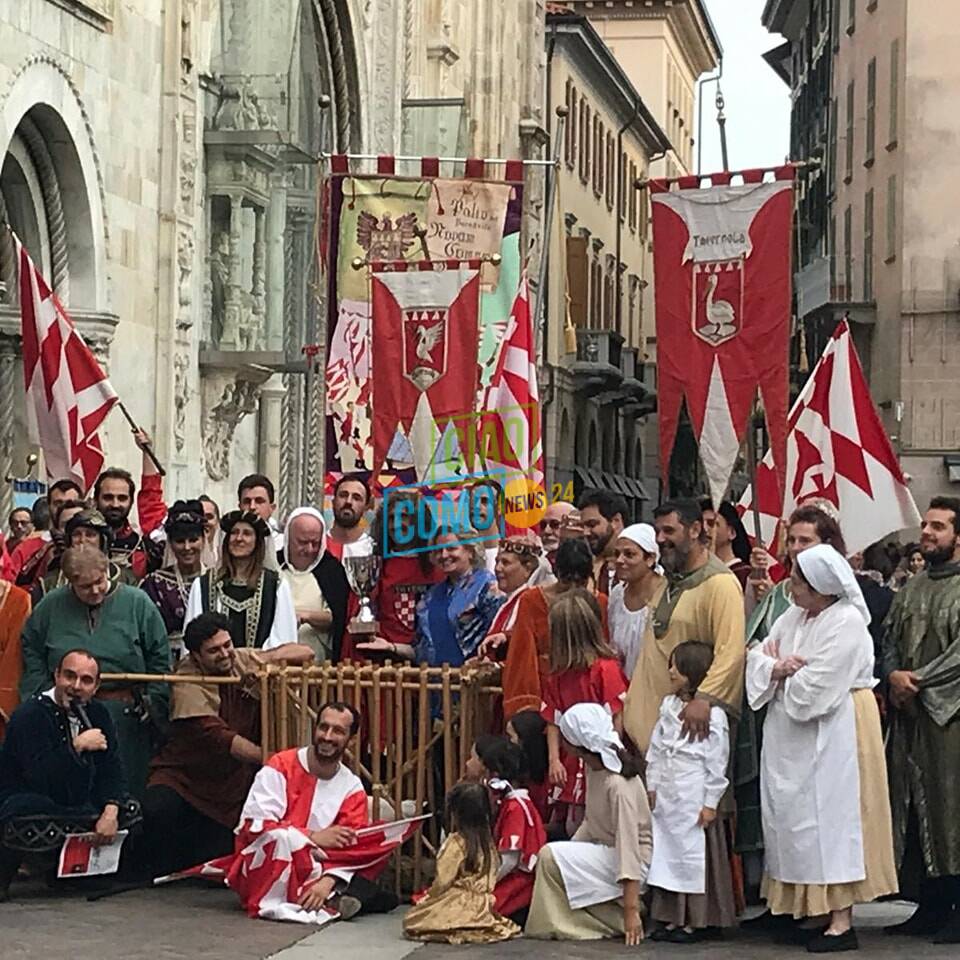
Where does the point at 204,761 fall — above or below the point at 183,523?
below

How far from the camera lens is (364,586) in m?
13.1

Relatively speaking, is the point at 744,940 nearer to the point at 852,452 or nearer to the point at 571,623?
the point at 571,623

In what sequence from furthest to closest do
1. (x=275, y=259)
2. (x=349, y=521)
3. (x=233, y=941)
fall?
(x=275, y=259), (x=349, y=521), (x=233, y=941)

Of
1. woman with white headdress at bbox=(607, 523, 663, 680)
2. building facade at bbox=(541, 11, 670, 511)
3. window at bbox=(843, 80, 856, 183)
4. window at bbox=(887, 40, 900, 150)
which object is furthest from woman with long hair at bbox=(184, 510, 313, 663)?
building facade at bbox=(541, 11, 670, 511)

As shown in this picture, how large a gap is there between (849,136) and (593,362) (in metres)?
13.1

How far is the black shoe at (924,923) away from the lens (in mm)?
A: 11586

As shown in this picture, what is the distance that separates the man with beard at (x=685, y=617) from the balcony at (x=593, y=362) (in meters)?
49.3

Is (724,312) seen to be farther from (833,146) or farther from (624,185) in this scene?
(624,185)

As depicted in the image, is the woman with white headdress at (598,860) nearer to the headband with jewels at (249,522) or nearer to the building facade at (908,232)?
the headband with jewels at (249,522)

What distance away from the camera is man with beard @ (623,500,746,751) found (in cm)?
1137

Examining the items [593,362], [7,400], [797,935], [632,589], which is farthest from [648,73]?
[797,935]

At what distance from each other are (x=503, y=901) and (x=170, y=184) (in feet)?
43.0

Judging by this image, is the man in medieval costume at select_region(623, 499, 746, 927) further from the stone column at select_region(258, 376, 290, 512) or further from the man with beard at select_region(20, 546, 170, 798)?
the stone column at select_region(258, 376, 290, 512)

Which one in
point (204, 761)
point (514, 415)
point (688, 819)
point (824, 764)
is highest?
point (514, 415)
